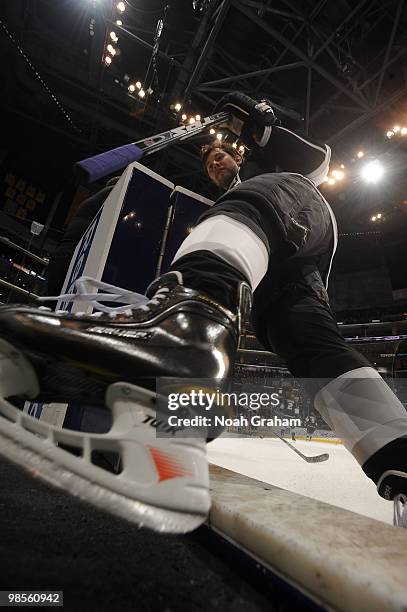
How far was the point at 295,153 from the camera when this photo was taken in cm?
95

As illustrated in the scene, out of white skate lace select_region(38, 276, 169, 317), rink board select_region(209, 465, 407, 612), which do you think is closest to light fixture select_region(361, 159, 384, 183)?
white skate lace select_region(38, 276, 169, 317)

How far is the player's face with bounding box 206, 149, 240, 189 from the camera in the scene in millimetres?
1173

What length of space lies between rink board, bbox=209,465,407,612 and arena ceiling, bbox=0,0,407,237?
541cm

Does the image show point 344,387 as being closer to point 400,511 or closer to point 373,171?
point 400,511

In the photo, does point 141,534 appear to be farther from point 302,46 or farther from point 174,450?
point 302,46

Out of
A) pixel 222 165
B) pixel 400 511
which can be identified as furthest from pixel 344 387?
pixel 222 165

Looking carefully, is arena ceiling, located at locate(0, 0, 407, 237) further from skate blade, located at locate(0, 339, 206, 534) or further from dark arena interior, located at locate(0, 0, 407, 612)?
skate blade, located at locate(0, 339, 206, 534)

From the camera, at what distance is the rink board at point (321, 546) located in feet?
0.81

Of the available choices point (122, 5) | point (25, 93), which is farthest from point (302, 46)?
point (25, 93)

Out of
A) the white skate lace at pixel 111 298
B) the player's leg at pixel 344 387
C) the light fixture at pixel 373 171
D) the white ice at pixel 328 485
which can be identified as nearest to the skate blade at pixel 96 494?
the white skate lace at pixel 111 298

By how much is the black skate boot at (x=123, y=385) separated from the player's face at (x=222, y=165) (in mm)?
874

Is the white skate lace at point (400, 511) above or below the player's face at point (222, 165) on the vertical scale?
below

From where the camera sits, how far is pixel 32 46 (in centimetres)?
618

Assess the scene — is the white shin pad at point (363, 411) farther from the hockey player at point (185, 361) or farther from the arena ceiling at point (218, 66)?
the arena ceiling at point (218, 66)
